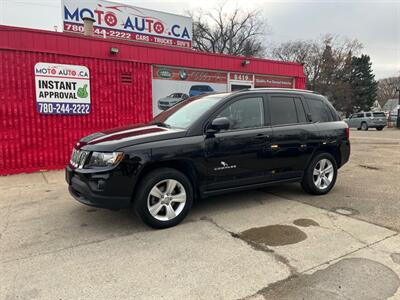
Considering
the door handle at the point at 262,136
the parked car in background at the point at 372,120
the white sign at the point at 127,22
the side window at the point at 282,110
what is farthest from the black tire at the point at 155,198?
the parked car in background at the point at 372,120

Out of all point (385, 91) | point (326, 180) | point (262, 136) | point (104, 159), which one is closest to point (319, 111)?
point (326, 180)

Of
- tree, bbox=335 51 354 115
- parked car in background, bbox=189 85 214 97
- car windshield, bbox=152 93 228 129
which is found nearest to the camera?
car windshield, bbox=152 93 228 129

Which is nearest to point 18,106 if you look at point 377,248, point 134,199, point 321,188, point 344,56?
point 134,199

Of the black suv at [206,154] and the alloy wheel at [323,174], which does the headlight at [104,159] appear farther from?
the alloy wheel at [323,174]

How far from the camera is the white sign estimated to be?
1172 cm

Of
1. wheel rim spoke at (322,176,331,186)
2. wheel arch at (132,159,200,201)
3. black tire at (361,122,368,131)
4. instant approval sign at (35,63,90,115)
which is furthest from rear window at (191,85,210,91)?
black tire at (361,122,368,131)

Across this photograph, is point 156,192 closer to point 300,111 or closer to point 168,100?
point 300,111

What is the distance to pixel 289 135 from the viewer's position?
16.9 feet

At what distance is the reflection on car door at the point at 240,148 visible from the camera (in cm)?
443

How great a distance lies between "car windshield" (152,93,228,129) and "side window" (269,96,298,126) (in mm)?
893

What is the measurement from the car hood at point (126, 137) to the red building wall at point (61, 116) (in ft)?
14.2

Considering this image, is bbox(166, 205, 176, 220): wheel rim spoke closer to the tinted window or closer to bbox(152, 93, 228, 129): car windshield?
bbox(152, 93, 228, 129): car windshield

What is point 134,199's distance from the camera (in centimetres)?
401

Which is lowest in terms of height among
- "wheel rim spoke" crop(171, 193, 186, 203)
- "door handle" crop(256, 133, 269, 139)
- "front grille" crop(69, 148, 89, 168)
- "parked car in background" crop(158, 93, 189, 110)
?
"wheel rim spoke" crop(171, 193, 186, 203)
